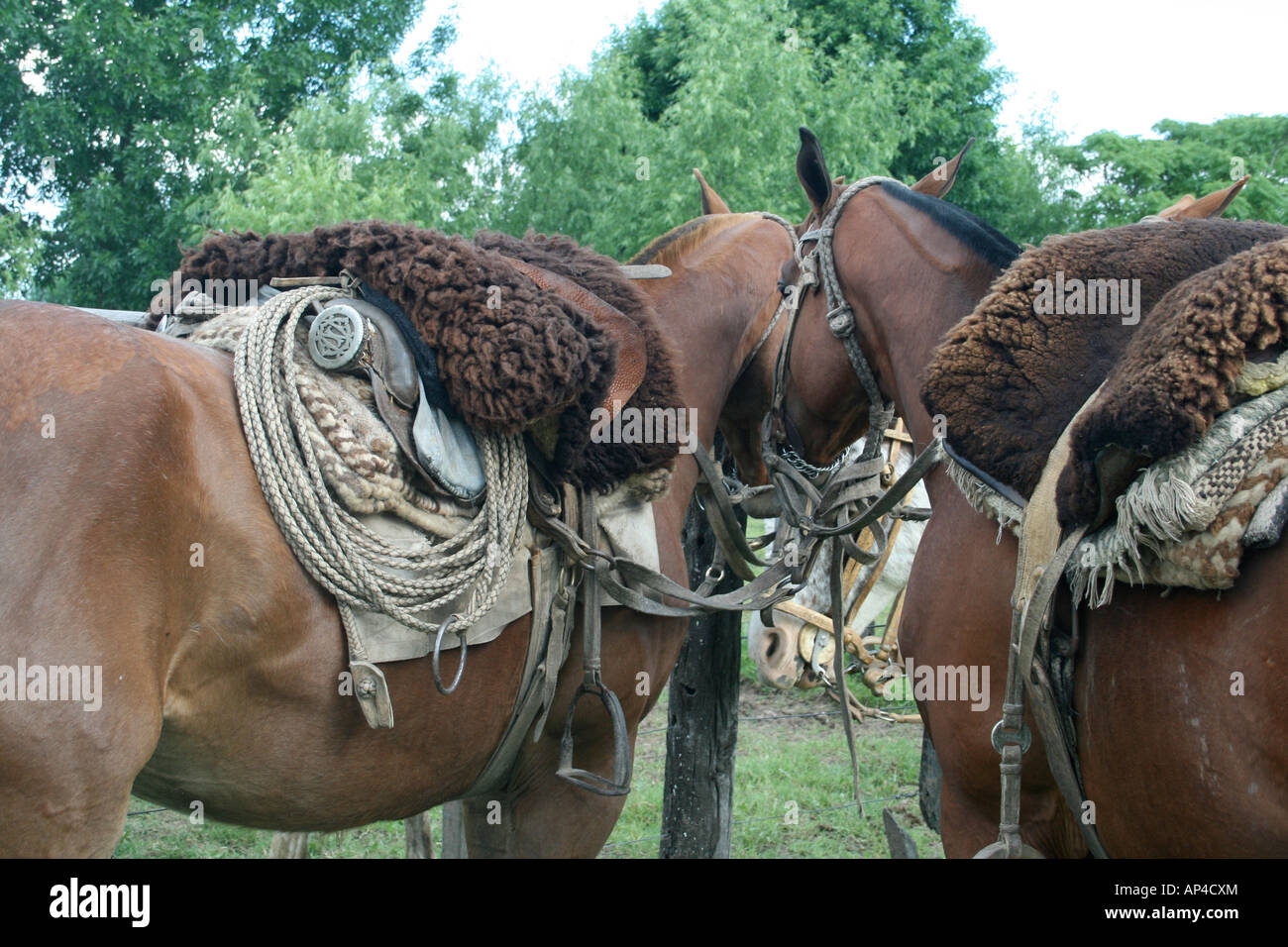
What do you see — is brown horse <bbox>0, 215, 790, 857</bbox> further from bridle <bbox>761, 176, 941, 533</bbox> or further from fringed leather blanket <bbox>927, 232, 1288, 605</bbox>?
fringed leather blanket <bbox>927, 232, 1288, 605</bbox>

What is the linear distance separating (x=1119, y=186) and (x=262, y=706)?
17.9 meters

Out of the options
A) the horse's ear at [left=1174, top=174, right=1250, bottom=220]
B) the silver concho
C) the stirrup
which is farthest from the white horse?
the silver concho

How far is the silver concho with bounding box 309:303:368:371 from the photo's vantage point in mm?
2164

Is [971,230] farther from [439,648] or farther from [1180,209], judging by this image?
[439,648]

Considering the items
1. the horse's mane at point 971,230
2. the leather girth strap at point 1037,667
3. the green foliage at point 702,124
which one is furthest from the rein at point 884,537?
the green foliage at point 702,124

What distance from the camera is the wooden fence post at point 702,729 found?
4137 millimetres

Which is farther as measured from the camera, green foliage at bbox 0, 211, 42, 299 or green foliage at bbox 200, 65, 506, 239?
green foliage at bbox 200, 65, 506, 239

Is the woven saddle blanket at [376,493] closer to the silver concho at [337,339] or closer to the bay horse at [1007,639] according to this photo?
the silver concho at [337,339]

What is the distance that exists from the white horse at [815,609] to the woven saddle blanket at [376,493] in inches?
108

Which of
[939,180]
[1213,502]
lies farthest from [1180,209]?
[1213,502]

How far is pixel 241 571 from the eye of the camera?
6.27ft

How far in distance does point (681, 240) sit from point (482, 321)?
1183 millimetres

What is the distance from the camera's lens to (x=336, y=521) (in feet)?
6.61

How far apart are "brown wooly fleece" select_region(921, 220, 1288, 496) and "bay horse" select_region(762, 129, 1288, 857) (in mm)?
73
